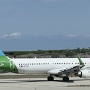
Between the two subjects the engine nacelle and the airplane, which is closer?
the engine nacelle

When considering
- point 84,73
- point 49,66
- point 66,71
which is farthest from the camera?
point 49,66

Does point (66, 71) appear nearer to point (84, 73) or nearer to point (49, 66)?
point (84, 73)

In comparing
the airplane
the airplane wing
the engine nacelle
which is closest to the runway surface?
the engine nacelle

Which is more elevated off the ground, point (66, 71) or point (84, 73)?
point (66, 71)

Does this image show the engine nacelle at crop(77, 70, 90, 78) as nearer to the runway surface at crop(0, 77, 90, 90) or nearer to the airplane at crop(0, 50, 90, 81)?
the airplane at crop(0, 50, 90, 81)

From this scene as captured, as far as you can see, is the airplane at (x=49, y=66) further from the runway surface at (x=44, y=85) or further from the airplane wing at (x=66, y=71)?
the runway surface at (x=44, y=85)

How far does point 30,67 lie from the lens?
53.1 metres

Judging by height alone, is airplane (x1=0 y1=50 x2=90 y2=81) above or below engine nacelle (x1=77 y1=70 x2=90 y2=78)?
above

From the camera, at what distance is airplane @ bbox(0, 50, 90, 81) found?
52.1m

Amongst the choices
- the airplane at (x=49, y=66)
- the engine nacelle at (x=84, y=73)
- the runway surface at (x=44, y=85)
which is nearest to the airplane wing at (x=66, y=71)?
the airplane at (x=49, y=66)

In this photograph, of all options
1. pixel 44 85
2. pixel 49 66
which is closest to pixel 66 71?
pixel 49 66

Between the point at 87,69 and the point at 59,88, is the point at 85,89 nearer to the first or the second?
the point at 59,88

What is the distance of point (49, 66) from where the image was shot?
53.4 m

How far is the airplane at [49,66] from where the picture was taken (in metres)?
52.1
